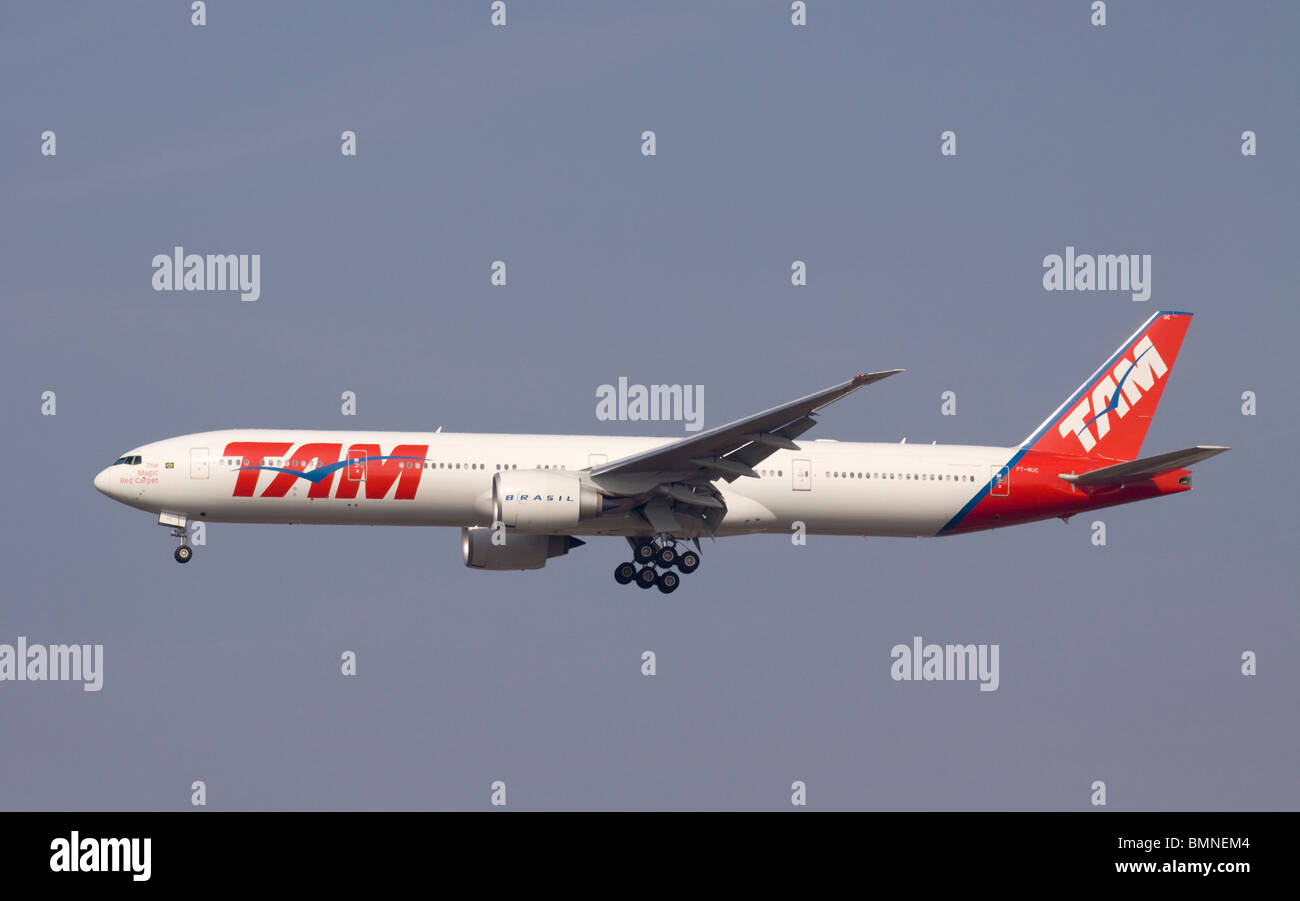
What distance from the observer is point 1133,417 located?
54750mm

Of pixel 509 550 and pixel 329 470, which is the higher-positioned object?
pixel 329 470

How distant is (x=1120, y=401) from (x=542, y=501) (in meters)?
18.9

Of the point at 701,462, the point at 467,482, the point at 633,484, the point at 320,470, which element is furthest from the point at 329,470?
the point at 701,462

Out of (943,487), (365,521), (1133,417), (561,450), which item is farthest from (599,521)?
(1133,417)

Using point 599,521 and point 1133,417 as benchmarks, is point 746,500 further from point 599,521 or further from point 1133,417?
point 1133,417

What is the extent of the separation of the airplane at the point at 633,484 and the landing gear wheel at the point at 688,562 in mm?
44

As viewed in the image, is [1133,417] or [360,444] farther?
[1133,417]

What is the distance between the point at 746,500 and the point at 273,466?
1313 centimetres

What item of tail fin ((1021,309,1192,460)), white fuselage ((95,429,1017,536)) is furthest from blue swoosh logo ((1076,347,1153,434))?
white fuselage ((95,429,1017,536))

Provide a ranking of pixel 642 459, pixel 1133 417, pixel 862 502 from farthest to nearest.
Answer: pixel 1133 417
pixel 862 502
pixel 642 459

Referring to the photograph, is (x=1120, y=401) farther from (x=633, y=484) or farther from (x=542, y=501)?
(x=542, y=501)

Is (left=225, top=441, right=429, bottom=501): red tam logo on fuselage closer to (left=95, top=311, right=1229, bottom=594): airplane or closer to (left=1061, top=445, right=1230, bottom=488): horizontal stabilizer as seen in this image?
(left=95, top=311, right=1229, bottom=594): airplane

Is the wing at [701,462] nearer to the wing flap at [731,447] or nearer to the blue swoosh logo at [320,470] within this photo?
the wing flap at [731,447]

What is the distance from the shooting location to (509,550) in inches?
2061
